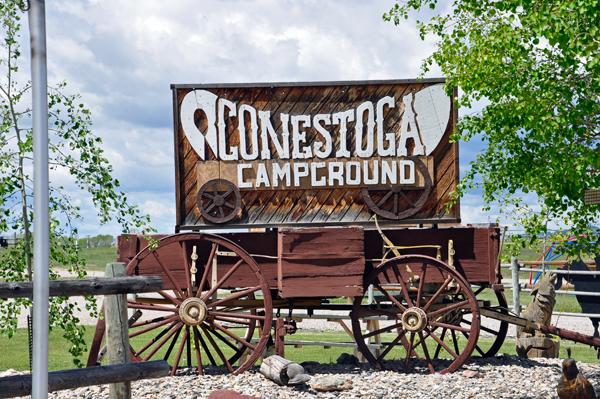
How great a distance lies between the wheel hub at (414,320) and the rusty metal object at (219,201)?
8.95ft

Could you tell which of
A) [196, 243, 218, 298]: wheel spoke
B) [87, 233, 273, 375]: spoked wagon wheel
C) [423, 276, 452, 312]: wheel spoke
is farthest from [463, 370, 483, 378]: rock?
[196, 243, 218, 298]: wheel spoke

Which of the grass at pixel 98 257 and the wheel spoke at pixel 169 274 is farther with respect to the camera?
the grass at pixel 98 257

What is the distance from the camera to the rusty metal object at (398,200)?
27.3 ft

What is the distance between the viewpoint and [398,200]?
27.6 feet

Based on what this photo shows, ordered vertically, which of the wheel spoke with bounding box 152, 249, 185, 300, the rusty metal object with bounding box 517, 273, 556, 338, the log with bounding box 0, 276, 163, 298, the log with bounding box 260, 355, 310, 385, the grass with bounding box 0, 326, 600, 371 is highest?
the log with bounding box 0, 276, 163, 298

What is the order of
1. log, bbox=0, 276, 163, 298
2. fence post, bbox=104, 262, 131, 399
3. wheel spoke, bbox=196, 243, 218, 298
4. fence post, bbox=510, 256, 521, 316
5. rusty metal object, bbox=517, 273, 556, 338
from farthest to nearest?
fence post, bbox=510, 256, 521, 316
rusty metal object, bbox=517, 273, 556, 338
wheel spoke, bbox=196, 243, 218, 298
fence post, bbox=104, 262, 131, 399
log, bbox=0, 276, 163, 298

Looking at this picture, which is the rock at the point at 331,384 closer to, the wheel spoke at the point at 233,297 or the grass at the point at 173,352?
the wheel spoke at the point at 233,297

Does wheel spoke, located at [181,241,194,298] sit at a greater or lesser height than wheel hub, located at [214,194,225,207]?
lesser

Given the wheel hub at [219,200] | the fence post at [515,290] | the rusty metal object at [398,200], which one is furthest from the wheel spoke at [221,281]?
the fence post at [515,290]

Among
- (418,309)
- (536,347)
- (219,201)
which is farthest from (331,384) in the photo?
(536,347)

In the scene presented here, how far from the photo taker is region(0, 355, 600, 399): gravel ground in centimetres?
679

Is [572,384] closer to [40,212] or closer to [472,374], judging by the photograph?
[472,374]

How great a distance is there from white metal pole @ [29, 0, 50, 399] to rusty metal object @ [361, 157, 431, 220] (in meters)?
5.50

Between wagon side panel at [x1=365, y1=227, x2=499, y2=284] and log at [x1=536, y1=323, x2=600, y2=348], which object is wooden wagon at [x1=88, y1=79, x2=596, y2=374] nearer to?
wagon side panel at [x1=365, y1=227, x2=499, y2=284]
